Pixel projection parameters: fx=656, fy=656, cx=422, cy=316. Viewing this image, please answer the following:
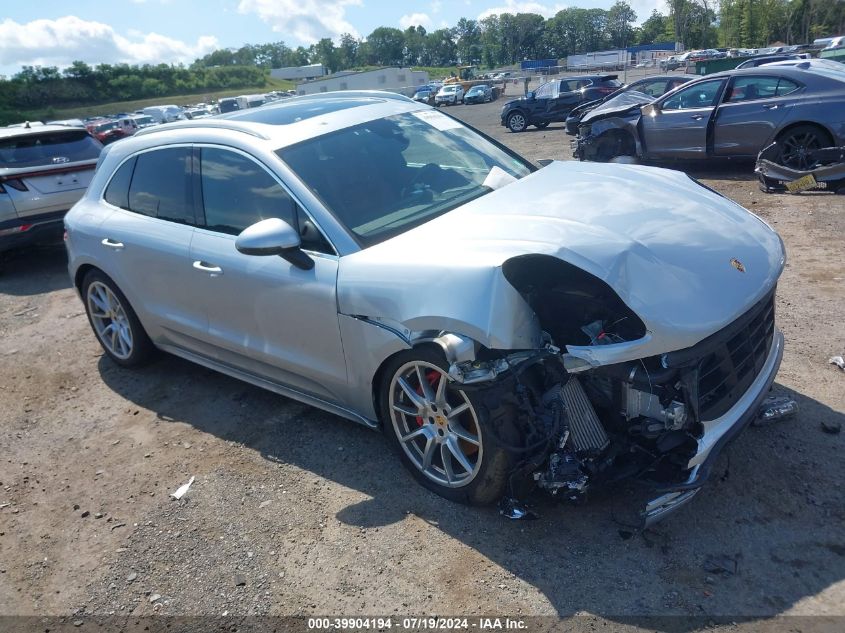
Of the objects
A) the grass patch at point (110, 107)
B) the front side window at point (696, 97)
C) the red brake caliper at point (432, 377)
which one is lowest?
the grass patch at point (110, 107)

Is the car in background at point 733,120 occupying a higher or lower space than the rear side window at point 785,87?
lower

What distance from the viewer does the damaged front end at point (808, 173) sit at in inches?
325

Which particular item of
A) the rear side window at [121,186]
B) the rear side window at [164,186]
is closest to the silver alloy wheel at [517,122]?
the rear side window at [121,186]

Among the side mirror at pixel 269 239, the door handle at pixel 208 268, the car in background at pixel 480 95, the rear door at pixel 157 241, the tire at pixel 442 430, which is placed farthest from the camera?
the car in background at pixel 480 95

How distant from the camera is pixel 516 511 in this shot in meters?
3.04

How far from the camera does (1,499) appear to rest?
12.7 feet

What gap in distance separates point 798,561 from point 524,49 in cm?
14580

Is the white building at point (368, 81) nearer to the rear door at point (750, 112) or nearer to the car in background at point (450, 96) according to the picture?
the car in background at point (450, 96)

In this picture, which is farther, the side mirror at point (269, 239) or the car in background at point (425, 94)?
the car in background at point (425, 94)

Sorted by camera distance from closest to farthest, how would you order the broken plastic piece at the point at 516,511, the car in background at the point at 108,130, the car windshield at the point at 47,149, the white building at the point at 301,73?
the broken plastic piece at the point at 516,511, the car windshield at the point at 47,149, the car in background at the point at 108,130, the white building at the point at 301,73

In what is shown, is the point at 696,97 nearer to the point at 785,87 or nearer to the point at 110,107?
the point at 785,87

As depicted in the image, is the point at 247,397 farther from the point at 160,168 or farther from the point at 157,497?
the point at 160,168

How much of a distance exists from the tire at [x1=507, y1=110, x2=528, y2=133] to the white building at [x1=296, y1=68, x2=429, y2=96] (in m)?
33.8

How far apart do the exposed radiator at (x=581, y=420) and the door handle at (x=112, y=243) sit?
3.30 metres
